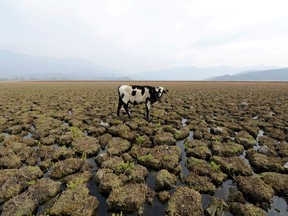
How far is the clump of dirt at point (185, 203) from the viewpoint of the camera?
15.4 feet

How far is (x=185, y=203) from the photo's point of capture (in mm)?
4914

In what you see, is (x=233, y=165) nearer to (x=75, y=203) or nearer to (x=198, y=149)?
(x=198, y=149)

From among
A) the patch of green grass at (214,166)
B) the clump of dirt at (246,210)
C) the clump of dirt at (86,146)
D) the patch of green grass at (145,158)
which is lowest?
the clump of dirt at (246,210)

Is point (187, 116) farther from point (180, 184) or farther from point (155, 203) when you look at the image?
point (155, 203)

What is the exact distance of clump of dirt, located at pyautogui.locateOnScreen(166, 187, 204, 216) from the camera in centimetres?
468

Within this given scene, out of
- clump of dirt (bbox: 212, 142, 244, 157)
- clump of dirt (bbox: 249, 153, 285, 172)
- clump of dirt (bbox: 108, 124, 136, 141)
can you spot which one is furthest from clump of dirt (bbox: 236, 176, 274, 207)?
clump of dirt (bbox: 108, 124, 136, 141)

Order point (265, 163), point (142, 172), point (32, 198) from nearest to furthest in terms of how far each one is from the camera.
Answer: point (32, 198) < point (142, 172) < point (265, 163)

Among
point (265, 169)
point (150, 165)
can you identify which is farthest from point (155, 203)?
point (265, 169)

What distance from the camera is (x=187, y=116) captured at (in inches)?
567

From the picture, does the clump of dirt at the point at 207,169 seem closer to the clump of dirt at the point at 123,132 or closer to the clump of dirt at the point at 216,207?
the clump of dirt at the point at 216,207

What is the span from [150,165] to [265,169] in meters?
3.99

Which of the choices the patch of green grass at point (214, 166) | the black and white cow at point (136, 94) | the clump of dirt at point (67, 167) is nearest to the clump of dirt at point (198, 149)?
the patch of green grass at point (214, 166)

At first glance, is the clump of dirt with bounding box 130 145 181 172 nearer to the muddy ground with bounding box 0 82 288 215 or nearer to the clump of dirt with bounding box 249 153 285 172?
the muddy ground with bounding box 0 82 288 215

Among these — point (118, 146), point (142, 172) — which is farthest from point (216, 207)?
point (118, 146)
